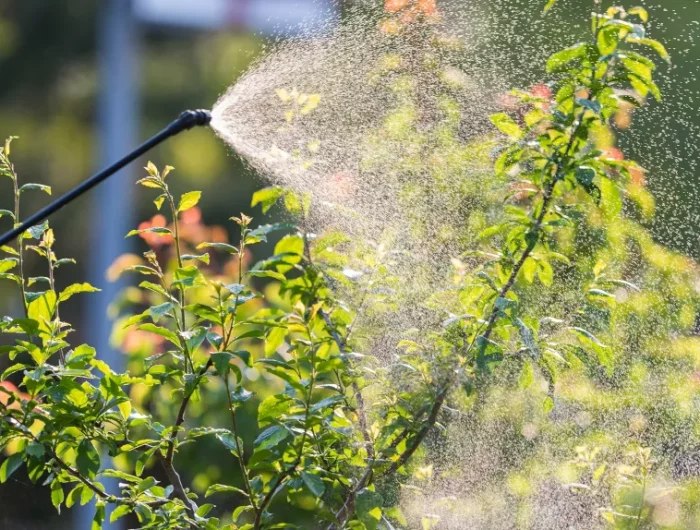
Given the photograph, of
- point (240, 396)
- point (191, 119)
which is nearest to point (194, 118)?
point (191, 119)

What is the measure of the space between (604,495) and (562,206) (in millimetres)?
→ 604

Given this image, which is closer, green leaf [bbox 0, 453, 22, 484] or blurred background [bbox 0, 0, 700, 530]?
green leaf [bbox 0, 453, 22, 484]

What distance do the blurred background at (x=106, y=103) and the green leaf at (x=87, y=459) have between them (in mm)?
2489

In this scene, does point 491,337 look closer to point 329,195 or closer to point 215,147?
point 329,195

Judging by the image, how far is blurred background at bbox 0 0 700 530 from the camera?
3.83m

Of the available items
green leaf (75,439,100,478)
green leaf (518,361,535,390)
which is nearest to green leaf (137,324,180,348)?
green leaf (75,439,100,478)

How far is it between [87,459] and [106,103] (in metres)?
3.20

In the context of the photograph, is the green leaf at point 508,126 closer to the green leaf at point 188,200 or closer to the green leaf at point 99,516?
the green leaf at point 188,200

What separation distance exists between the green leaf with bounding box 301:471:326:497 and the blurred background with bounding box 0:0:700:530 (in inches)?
104

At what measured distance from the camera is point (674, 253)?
191 centimetres

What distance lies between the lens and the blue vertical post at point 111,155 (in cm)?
372

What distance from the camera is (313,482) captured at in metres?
1.05

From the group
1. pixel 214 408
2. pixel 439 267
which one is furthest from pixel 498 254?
pixel 214 408

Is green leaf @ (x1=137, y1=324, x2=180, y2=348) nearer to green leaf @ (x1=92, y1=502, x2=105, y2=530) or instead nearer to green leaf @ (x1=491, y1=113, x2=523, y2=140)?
green leaf @ (x1=92, y1=502, x2=105, y2=530)
